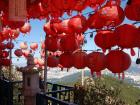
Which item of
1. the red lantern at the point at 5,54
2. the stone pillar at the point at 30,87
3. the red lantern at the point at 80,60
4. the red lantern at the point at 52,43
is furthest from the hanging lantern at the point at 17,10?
the red lantern at the point at 5,54

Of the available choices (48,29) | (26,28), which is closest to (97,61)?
(48,29)

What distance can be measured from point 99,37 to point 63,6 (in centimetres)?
85

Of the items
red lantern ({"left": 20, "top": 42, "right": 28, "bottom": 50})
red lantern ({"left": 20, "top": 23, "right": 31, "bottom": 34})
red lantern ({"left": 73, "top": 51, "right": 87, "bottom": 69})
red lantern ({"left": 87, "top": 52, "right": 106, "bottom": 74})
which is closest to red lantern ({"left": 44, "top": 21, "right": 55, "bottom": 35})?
red lantern ({"left": 73, "top": 51, "right": 87, "bottom": 69})

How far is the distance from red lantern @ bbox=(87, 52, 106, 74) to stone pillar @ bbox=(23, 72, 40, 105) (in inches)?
143

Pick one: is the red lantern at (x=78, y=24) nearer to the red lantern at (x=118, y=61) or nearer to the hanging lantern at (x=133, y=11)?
the red lantern at (x=118, y=61)

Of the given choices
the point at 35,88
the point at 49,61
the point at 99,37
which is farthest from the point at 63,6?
the point at 35,88

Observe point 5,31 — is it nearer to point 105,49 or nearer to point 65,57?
point 65,57

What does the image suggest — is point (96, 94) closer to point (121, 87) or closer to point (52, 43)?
point (121, 87)

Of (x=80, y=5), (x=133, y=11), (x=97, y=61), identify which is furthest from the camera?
(x=80, y=5)

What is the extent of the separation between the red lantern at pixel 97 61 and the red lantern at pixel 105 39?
0.14m

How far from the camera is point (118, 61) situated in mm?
2736

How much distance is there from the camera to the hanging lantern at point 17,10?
10.4ft

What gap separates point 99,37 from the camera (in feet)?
9.57

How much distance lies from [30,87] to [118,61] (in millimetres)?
4356
